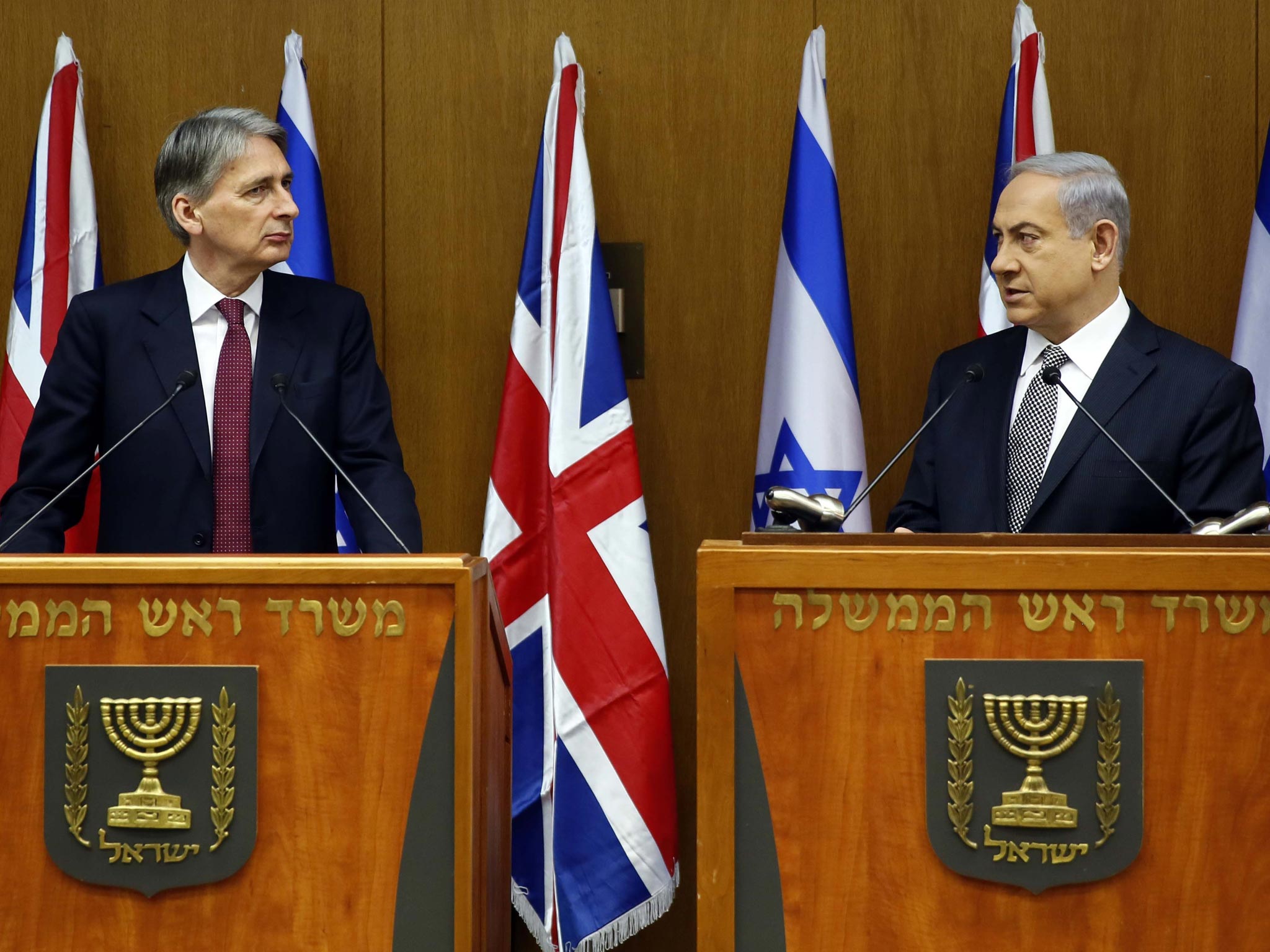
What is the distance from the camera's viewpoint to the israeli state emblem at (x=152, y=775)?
5.59ft

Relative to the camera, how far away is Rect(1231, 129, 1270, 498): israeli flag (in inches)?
122

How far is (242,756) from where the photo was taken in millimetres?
1708

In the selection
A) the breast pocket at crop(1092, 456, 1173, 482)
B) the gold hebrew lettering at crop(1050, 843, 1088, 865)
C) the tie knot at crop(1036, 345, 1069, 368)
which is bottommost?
the gold hebrew lettering at crop(1050, 843, 1088, 865)

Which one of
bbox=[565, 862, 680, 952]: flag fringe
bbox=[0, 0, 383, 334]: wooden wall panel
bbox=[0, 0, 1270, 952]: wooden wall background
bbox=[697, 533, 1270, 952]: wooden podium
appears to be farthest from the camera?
bbox=[0, 0, 383, 334]: wooden wall panel

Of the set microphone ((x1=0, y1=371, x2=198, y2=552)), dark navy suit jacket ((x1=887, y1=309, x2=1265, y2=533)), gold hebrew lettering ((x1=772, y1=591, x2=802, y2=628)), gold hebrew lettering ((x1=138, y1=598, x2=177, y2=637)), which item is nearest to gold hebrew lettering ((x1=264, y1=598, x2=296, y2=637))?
gold hebrew lettering ((x1=138, y1=598, x2=177, y2=637))

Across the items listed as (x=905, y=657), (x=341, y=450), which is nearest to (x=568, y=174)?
(x=341, y=450)

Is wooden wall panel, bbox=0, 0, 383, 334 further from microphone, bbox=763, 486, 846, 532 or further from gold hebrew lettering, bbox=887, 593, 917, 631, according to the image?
gold hebrew lettering, bbox=887, 593, 917, 631

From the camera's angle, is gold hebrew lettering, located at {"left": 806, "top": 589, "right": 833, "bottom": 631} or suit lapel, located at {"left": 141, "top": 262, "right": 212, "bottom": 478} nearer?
gold hebrew lettering, located at {"left": 806, "top": 589, "right": 833, "bottom": 631}

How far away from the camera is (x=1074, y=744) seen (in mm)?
1619

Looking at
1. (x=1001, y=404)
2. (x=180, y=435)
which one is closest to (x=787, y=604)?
(x=1001, y=404)

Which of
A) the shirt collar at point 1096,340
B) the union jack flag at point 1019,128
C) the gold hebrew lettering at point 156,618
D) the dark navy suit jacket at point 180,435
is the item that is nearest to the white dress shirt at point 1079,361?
the shirt collar at point 1096,340

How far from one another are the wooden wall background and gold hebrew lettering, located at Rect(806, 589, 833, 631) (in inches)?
71.3

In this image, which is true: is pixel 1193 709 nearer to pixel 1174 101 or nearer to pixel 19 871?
pixel 19 871

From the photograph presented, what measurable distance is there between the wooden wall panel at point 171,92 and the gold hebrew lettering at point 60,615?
186 centimetres
